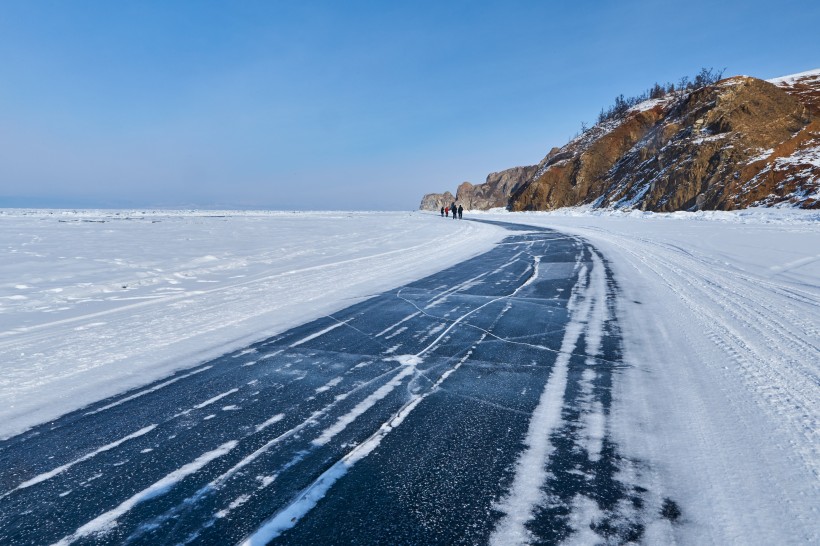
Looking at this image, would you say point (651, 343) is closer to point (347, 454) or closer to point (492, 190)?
point (347, 454)

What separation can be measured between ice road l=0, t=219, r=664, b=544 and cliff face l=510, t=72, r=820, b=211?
32.7 metres

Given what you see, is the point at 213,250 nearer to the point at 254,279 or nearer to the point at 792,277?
the point at 254,279

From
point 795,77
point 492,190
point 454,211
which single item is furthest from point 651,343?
point 492,190

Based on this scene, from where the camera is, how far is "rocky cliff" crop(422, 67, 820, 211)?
105ft

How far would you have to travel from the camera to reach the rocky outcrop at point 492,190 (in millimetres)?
117250

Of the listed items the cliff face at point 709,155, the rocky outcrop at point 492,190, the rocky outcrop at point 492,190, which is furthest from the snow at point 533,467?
the rocky outcrop at point 492,190

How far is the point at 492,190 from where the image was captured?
126 meters

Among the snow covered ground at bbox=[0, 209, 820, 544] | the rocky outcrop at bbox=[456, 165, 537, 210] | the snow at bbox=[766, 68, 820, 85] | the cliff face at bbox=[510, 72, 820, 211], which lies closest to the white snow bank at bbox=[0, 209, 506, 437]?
the snow covered ground at bbox=[0, 209, 820, 544]

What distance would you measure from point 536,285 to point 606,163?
5688cm

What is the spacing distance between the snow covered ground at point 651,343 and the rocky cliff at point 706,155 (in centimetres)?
2636

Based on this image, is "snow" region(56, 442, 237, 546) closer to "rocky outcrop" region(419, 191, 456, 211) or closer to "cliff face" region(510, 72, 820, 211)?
"cliff face" region(510, 72, 820, 211)

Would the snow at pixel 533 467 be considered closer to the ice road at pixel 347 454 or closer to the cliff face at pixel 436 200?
the ice road at pixel 347 454

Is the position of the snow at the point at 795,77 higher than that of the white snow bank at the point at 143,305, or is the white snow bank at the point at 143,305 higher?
the snow at the point at 795,77

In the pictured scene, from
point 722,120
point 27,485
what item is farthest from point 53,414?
point 722,120
